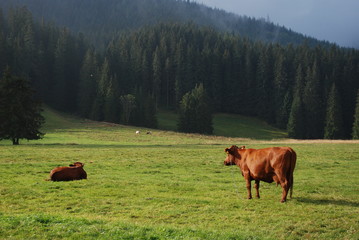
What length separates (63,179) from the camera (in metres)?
15.7

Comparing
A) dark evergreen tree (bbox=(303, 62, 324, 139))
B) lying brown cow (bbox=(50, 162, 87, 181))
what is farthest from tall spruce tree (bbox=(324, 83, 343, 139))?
lying brown cow (bbox=(50, 162, 87, 181))

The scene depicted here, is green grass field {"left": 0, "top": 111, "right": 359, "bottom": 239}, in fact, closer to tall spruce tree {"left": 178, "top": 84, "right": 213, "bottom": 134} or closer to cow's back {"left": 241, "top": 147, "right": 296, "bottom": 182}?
cow's back {"left": 241, "top": 147, "right": 296, "bottom": 182}

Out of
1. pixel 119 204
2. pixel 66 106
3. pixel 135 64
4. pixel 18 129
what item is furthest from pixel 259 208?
pixel 135 64

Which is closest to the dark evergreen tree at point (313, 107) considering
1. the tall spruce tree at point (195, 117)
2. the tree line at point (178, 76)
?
the tree line at point (178, 76)

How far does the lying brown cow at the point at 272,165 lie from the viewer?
11453mm

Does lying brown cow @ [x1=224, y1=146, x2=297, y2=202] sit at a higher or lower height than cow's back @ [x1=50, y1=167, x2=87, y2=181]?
higher

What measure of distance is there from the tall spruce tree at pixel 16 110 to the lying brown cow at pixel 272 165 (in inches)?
1327

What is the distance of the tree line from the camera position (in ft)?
315

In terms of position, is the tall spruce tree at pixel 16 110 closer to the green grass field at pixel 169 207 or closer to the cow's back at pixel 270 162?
the green grass field at pixel 169 207

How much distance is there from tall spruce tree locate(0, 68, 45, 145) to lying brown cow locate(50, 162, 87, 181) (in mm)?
26198

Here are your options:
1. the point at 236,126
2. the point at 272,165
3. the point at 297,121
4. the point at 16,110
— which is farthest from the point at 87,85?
the point at 272,165

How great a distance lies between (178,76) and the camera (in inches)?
4803

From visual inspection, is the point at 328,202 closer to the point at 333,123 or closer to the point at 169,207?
the point at 169,207

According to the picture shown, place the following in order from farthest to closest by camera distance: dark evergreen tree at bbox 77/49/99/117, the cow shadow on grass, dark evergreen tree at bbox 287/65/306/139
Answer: dark evergreen tree at bbox 77/49/99/117 < dark evergreen tree at bbox 287/65/306/139 < the cow shadow on grass
